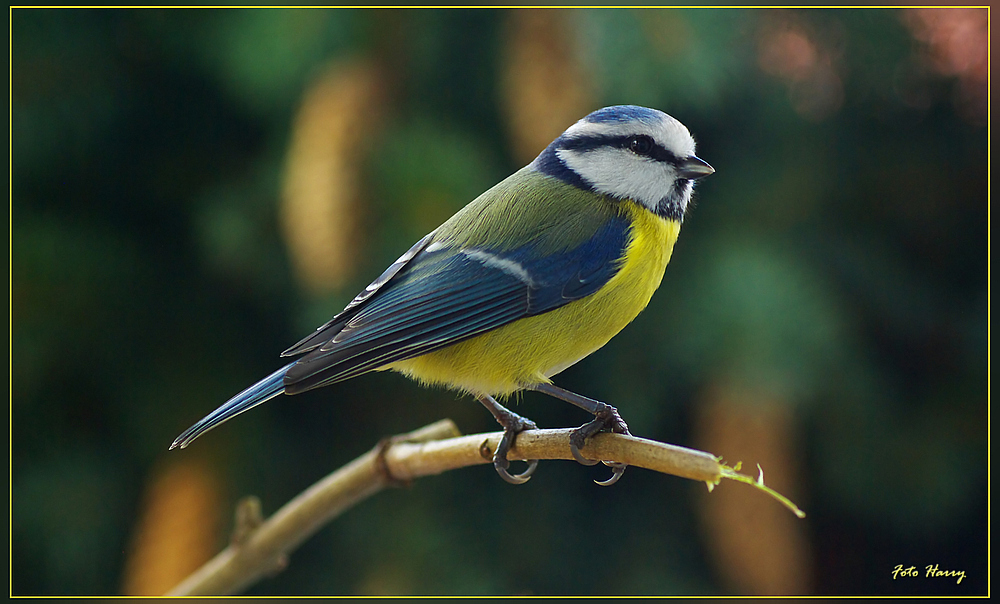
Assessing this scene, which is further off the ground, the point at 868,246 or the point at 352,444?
the point at 868,246

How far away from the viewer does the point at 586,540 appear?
1.23 m

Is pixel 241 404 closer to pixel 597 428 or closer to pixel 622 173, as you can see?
pixel 597 428

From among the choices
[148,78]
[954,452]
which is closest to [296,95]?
[148,78]

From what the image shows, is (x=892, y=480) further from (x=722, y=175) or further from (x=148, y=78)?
(x=148, y=78)

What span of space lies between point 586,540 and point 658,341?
0.30 metres

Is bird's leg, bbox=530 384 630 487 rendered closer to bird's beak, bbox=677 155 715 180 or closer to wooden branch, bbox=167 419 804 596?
wooden branch, bbox=167 419 804 596

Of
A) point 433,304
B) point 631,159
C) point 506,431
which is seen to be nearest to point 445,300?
point 433,304

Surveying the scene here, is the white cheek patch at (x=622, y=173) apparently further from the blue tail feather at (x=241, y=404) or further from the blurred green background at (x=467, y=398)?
the blue tail feather at (x=241, y=404)

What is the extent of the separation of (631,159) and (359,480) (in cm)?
42

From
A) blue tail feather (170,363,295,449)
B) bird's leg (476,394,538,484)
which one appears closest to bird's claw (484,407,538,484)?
bird's leg (476,394,538,484)

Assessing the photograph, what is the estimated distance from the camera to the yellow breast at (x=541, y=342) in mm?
813

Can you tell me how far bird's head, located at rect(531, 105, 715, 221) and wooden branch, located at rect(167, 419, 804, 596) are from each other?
0.27 m

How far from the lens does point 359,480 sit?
35.6 inches

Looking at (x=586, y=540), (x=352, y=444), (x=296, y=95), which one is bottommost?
(x=586, y=540)
